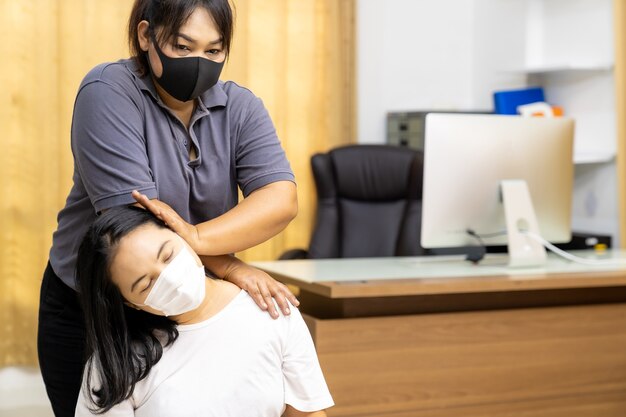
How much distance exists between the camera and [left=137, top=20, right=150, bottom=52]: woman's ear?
1.58 meters

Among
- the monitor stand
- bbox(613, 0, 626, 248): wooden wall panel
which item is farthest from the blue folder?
the monitor stand

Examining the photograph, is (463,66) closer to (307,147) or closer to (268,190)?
(307,147)

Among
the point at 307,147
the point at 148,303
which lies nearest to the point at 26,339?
the point at 307,147

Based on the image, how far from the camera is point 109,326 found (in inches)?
58.1

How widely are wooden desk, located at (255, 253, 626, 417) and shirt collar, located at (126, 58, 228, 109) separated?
858 mm

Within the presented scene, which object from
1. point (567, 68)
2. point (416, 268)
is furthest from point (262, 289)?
point (567, 68)

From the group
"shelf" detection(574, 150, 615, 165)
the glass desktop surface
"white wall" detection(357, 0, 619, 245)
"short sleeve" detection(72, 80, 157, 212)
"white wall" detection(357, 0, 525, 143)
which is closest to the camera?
"short sleeve" detection(72, 80, 157, 212)

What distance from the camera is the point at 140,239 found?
143cm

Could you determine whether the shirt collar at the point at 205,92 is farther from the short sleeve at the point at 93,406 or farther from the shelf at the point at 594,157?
the shelf at the point at 594,157

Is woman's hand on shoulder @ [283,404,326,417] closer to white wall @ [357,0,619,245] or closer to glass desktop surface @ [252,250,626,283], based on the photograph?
glass desktop surface @ [252,250,626,283]

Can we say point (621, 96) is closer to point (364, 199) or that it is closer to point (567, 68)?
point (567, 68)

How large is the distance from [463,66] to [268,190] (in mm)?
3202

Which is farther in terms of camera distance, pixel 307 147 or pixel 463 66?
pixel 463 66

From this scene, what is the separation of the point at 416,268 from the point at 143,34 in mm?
1548
